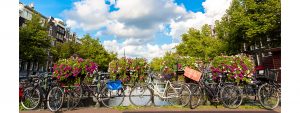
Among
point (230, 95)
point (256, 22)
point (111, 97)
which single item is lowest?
point (111, 97)

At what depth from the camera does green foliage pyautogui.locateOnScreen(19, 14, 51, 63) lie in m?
35.4

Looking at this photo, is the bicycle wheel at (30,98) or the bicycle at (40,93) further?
the bicycle wheel at (30,98)

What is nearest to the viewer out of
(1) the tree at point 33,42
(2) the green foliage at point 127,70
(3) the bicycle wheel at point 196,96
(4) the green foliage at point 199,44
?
(3) the bicycle wheel at point 196,96

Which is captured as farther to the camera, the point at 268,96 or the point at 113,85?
the point at 113,85

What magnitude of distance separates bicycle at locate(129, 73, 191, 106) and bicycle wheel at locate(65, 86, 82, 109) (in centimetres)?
153

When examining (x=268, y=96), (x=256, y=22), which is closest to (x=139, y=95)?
(x=268, y=96)

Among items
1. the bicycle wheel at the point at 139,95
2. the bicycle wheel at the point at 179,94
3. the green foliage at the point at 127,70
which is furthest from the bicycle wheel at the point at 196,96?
the green foliage at the point at 127,70

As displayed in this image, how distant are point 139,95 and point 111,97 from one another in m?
0.89

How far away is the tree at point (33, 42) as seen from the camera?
116 ft

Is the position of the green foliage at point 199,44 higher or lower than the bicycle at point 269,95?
higher

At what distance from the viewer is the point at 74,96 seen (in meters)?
8.38

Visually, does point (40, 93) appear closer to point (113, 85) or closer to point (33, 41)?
point (113, 85)

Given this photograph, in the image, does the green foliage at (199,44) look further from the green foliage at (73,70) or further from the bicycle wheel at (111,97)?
the green foliage at (73,70)

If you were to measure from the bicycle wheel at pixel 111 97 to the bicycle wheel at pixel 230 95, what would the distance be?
10.1 ft
